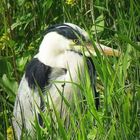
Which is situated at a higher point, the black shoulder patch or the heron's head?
the heron's head

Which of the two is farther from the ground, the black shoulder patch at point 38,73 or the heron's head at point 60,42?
the heron's head at point 60,42

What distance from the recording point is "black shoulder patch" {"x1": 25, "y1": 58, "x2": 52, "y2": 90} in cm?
354

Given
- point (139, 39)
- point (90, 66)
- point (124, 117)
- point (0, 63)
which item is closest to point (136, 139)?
point (124, 117)

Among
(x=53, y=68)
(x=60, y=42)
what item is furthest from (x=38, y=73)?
(x=60, y=42)

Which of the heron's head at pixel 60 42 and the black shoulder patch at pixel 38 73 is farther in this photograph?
the heron's head at pixel 60 42

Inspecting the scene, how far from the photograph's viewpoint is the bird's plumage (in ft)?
11.6

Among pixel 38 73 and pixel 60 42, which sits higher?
pixel 60 42

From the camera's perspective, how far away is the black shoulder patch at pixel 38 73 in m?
3.54

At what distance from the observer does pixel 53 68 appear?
11.9ft

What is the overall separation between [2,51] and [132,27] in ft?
5.77

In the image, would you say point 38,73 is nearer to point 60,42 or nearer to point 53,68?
point 53,68

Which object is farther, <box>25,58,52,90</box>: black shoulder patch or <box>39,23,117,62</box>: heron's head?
<box>39,23,117,62</box>: heron's head

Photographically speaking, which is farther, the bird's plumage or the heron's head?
the heron's head

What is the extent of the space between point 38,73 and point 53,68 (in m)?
0.10
